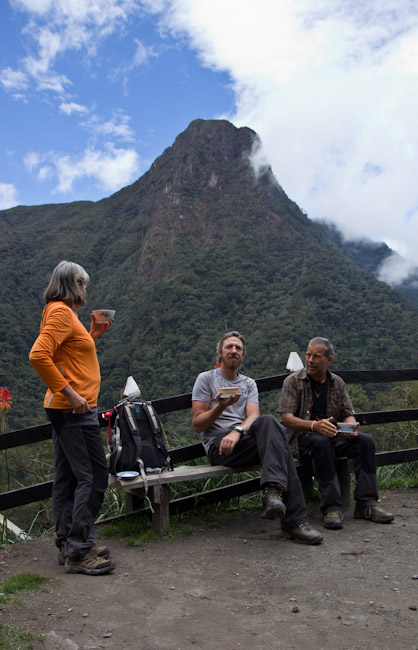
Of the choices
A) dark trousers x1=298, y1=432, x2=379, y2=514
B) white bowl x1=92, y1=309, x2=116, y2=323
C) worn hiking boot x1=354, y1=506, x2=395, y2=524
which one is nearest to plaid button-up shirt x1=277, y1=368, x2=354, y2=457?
dark trousers x1=298, y1=432, x2=379, y2=514

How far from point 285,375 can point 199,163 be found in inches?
3660

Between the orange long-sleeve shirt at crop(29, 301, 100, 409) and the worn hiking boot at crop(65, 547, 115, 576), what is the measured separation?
83 cm

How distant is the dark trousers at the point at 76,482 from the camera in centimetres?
292

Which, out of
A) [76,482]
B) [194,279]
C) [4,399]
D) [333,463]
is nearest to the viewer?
[76,482]

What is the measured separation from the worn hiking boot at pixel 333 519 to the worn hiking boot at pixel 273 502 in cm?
56

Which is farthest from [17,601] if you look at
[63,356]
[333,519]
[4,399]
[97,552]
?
[333,519]

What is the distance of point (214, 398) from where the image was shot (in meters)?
3.86

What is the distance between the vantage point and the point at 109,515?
13.4 feet

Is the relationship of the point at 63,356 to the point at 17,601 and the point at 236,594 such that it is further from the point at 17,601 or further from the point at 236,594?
the point at 236,594

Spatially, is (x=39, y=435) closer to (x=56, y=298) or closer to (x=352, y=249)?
(x=56, y=298)

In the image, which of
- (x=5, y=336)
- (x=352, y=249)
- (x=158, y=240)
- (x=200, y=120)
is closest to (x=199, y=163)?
(x=200, y=120)

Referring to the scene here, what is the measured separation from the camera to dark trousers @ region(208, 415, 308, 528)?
3387 mm

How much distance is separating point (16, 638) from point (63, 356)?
140cm

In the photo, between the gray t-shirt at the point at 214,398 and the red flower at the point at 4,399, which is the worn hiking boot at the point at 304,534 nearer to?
the gray t-shirt at the point at 214,398
